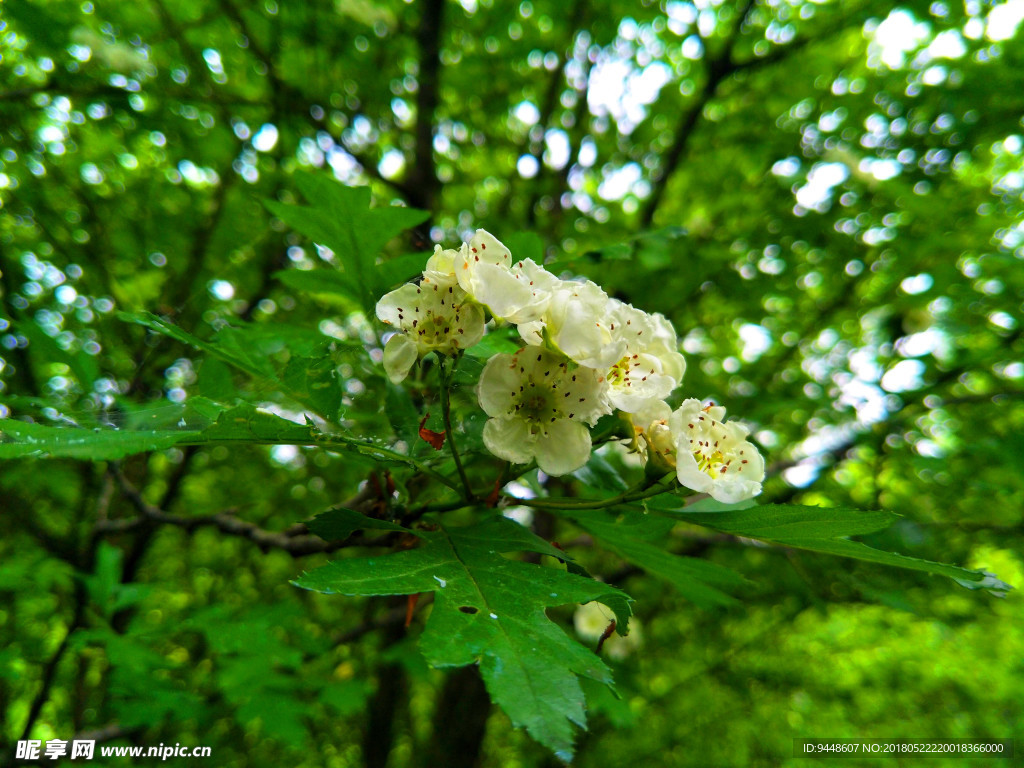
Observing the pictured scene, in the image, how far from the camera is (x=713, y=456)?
120 cm

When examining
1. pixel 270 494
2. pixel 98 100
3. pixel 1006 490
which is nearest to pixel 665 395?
pixel 1006 490

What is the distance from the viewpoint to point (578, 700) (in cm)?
80

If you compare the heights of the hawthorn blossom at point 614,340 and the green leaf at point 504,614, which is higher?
the hawthorn blossom at point 614,340

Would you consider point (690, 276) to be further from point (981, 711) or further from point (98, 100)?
point (981, 711)

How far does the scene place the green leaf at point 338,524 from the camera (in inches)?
41.4

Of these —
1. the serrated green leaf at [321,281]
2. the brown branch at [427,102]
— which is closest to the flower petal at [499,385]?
the serrated green leaf at [321,281]

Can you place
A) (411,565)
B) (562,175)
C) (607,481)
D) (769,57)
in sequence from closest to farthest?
(411,565)
(607,481)
(769,57)
(562,175)

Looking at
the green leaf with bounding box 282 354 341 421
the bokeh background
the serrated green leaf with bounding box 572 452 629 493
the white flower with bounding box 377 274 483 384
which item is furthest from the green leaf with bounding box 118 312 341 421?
the bokeh background

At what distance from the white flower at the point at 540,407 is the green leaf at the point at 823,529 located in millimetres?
291

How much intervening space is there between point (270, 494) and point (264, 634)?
6.51 ft

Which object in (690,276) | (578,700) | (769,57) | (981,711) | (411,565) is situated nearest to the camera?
(578,700)

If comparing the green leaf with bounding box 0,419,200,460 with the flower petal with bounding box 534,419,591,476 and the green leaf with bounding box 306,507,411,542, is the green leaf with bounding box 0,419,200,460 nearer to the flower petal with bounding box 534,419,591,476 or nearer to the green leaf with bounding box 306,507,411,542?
the green leaf with bounding box 306,507,411,542

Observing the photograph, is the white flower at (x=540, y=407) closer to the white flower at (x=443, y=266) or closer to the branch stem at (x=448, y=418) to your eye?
the branch stem at (x=448, y=418)

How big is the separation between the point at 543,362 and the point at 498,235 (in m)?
2.55
